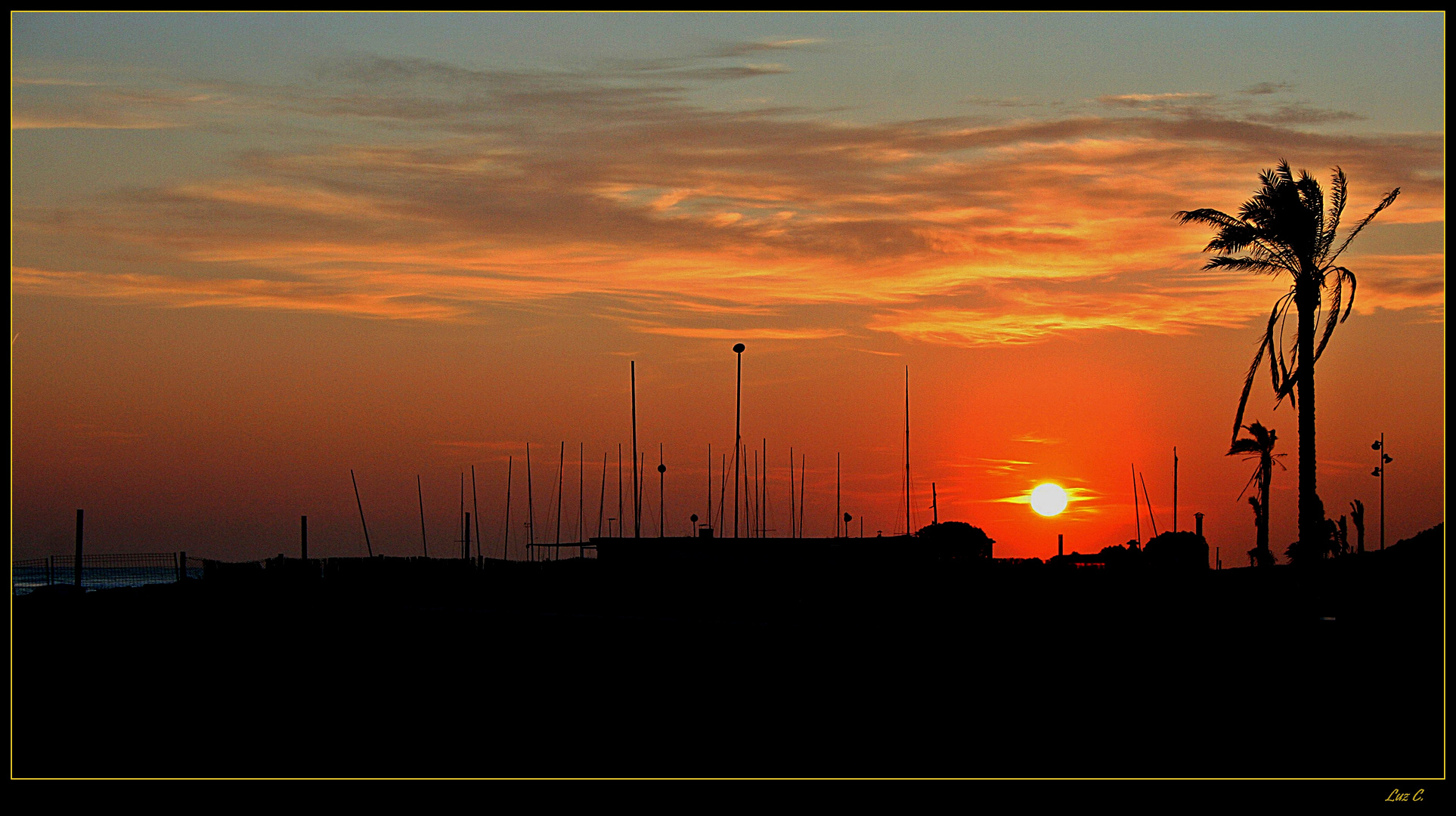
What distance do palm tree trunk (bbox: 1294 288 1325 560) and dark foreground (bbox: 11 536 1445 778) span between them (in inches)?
151

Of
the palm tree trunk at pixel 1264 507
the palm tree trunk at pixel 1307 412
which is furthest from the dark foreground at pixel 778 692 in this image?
the palm tree trunk at pixel 1264 507

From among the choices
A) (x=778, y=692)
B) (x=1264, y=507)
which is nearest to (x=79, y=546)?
(x=778, y=692)

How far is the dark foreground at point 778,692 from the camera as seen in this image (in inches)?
741

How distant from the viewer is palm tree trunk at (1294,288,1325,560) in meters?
38.1

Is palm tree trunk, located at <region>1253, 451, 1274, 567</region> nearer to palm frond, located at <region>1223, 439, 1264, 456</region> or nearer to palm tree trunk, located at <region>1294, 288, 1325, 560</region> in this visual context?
palm frond, located at <region>1223, 439, 1264, 456</region>

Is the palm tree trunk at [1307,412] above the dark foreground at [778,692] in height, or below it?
above

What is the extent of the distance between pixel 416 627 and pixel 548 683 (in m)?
9.29

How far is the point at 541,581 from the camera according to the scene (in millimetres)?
53000

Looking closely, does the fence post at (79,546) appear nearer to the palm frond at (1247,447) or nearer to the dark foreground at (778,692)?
the dark foreground at (778,692)

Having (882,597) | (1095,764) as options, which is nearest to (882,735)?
(1095,764)

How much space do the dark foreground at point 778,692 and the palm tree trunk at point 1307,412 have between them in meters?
3.85

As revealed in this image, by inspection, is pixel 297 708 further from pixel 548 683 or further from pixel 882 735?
pixel 882 735

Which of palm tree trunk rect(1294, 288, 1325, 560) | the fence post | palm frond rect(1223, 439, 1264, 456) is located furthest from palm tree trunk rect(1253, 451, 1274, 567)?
the fence post

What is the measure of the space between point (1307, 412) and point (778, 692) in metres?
21.8
